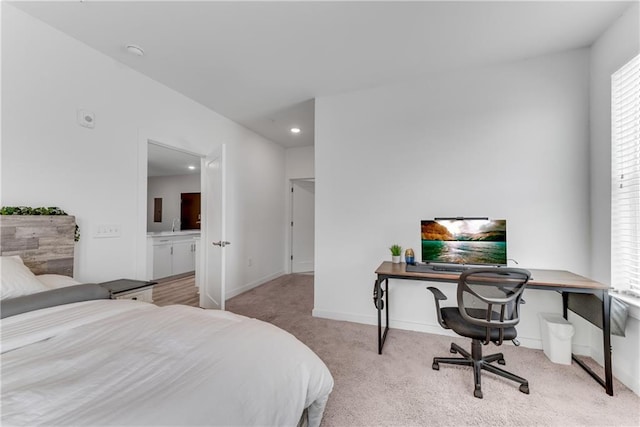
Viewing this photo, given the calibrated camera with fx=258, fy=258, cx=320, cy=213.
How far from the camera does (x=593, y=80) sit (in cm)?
225

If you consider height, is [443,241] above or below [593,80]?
below

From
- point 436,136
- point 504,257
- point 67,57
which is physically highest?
point 67,57

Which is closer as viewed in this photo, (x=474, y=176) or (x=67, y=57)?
(x=67, y=57)

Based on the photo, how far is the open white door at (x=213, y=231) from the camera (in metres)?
2.91

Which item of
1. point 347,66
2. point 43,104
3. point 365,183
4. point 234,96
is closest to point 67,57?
point 43,104

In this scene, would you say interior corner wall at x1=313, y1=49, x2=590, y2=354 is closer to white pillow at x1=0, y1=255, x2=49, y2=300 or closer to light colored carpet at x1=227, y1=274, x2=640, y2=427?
light colored carpet at x1=227, y1=274, x2=640, y2=427

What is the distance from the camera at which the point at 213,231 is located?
3.29 m

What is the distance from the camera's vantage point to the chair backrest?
5.51ft

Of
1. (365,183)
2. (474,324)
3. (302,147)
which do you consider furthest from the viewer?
(302,147)

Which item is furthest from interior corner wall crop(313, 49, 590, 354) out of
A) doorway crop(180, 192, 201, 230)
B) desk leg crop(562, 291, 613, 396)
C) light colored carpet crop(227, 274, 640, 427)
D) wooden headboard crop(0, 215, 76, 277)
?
doorway crop(180, 192, 201, 230)

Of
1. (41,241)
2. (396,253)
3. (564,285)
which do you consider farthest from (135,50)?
(564,285)

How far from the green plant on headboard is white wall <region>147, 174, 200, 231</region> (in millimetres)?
4947

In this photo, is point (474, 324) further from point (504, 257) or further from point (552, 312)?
point (552, 312)

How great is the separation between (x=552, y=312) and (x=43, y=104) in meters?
4.68
